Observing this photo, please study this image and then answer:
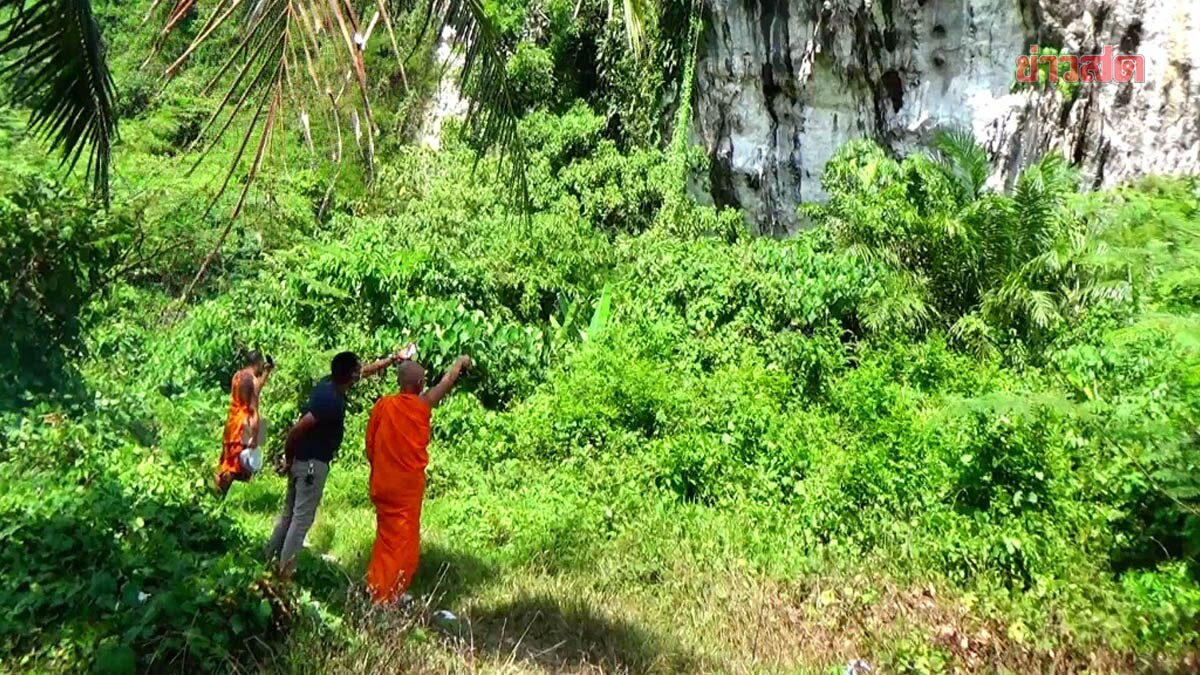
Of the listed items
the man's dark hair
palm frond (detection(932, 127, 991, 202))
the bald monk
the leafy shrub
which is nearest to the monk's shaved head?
the bald monk

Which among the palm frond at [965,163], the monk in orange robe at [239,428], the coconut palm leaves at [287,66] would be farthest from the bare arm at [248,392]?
the palm frond at [965,163]

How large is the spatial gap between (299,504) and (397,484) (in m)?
0.57

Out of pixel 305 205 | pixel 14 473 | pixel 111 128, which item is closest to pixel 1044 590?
pixel 111 128

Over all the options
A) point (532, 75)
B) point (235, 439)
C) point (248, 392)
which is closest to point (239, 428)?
point (235, 439)

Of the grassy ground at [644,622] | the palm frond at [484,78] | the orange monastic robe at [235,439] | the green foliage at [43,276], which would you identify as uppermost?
the palm frond at [484,78]

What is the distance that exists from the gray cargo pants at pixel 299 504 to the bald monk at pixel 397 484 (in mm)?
325

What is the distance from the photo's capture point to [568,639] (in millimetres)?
5203

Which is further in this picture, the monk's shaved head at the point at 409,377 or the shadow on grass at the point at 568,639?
the monk's shaved head at the point at 409,377

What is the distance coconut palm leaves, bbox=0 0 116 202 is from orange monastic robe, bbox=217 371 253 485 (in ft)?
7.83

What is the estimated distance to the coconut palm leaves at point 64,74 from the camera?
13.1ft

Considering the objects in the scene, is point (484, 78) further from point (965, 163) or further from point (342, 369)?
point (965, 163)

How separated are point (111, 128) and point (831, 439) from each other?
5.66 meters

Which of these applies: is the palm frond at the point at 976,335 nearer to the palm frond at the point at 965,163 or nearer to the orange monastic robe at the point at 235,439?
the palm frond at the point at 965,163

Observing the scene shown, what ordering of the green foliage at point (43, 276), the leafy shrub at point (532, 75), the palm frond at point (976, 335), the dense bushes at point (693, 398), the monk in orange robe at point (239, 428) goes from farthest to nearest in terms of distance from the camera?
the leafy shrub at point (532, 75) → the palm frond at point (976, 335) → the monk in orange robe at point (239, 428) → the green foliage at point (43, 276) → the dense bushes at point (693, 398)
